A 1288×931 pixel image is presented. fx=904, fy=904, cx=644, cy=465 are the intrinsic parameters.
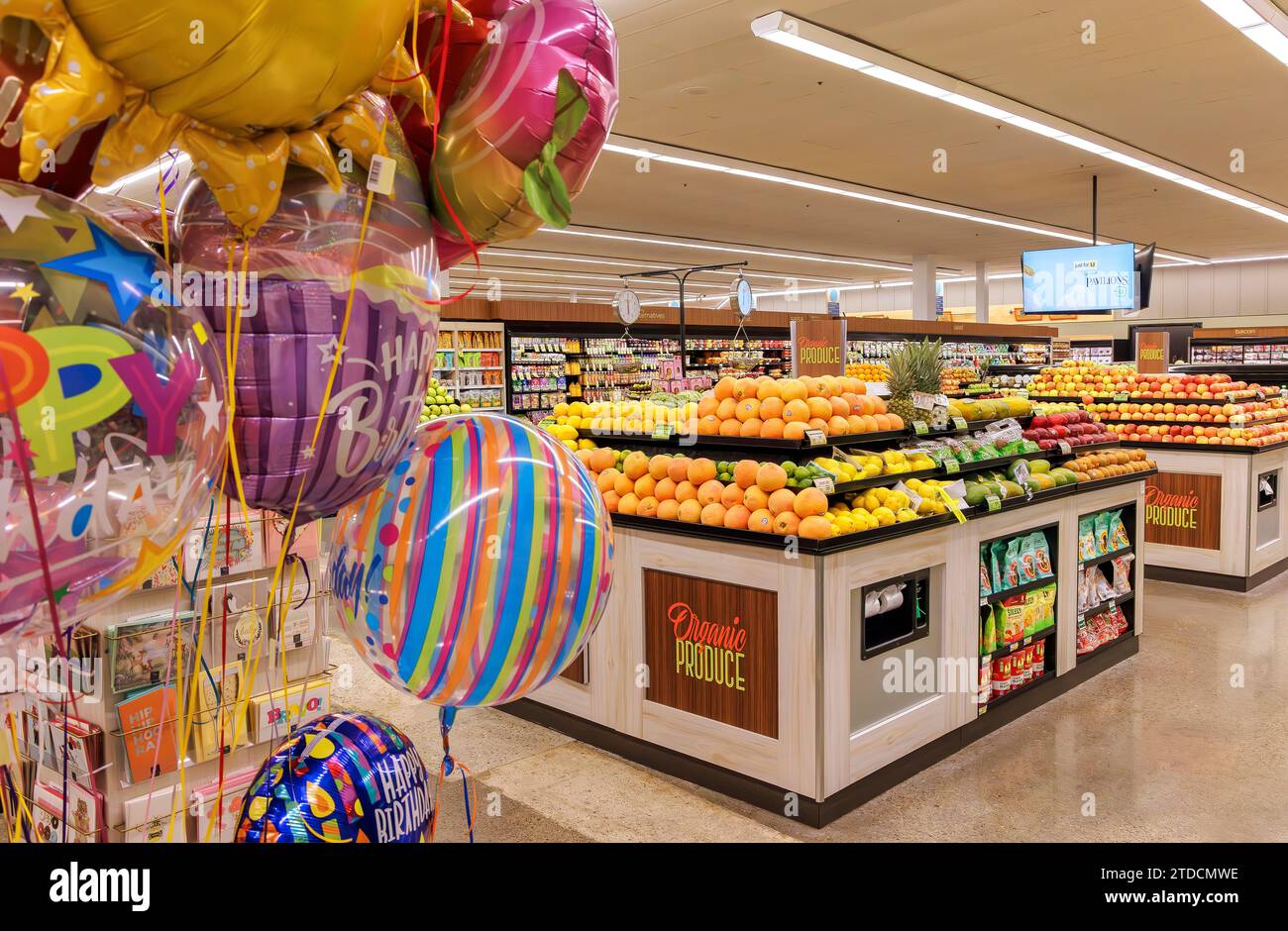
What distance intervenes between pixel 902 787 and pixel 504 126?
3.27 metres

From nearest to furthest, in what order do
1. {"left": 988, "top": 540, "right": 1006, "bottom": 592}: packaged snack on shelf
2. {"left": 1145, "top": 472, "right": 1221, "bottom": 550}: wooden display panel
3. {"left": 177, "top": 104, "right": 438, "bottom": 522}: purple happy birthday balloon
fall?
{"left": 177, "top": 104, "right": 438, "bottom": 522}: purple happy birthday balloon, {"left": 988, "top": 540, "right": 1006, "bottom": 592}: packaged snack on shelf, {"left": 1145, "top": 472, "right": 1221, "bottom": 550}: wooden display panel

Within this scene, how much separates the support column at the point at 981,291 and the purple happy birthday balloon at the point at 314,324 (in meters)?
18.5

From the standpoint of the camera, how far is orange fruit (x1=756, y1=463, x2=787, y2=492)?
3.52 m

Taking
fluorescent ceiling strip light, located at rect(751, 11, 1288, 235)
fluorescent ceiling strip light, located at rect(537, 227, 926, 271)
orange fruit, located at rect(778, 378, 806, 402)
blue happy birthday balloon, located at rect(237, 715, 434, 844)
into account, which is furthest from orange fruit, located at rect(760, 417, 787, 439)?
fluorescent ceiling strip light, located at rect(537, 227, 926, 271)

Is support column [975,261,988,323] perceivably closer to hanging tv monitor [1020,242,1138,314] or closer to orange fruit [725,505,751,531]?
hanging tv monitor [1020,242,1138,314]

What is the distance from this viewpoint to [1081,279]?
9.50m

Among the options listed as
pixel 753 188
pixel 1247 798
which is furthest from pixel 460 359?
pixel 1247 798

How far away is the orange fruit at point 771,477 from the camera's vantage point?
3.52 metres

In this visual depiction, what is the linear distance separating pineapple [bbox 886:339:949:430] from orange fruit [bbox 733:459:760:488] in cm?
110

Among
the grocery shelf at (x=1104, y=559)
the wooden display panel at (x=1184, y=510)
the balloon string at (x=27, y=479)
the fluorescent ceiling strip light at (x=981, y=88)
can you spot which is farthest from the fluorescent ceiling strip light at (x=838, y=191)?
the balloon string at (x=27, y=479)

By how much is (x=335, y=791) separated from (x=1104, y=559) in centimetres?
491

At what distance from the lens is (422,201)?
1.15 m

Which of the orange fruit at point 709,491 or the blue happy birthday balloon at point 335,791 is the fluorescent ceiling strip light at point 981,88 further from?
the blue happy birthday balloon at point 335,791
